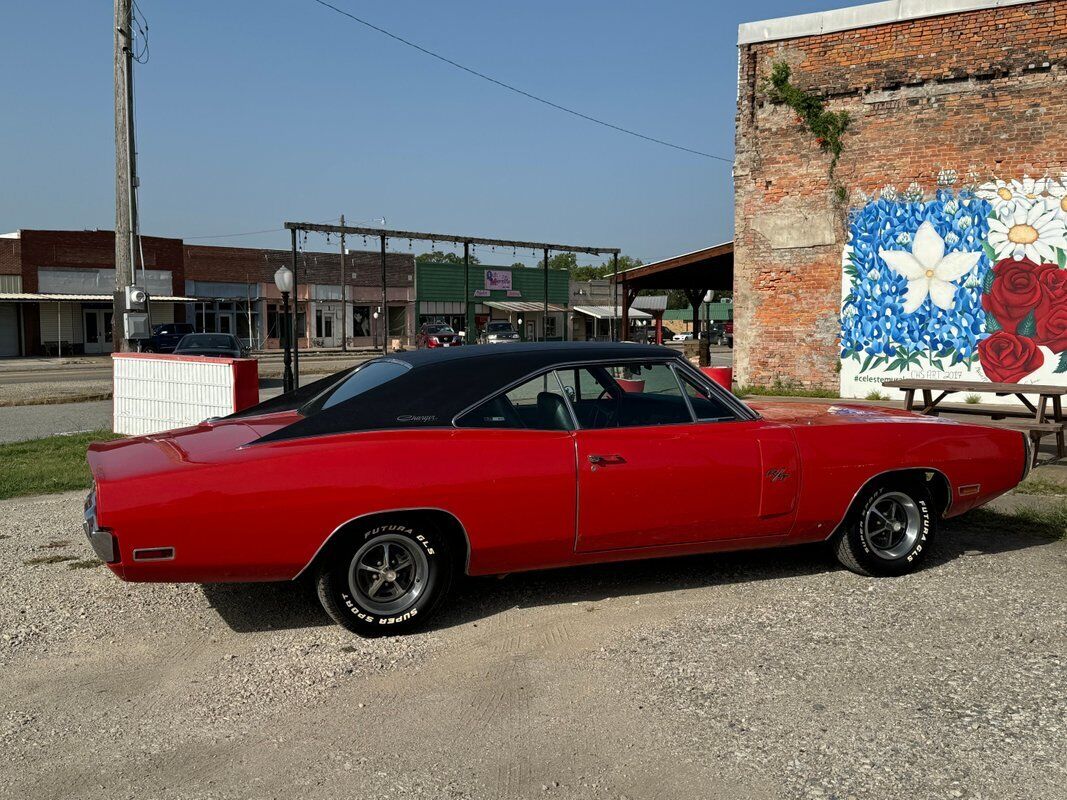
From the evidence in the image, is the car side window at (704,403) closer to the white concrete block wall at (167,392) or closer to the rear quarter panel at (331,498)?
the rear quarter panel at (331,498)

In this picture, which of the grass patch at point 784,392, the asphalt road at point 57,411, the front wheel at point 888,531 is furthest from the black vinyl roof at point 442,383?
the grass patch at point 784,392

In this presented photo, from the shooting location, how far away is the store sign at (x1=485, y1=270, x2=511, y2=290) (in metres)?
57.2

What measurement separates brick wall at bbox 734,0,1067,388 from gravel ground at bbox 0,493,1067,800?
415 inches

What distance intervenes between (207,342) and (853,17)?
1781 cm

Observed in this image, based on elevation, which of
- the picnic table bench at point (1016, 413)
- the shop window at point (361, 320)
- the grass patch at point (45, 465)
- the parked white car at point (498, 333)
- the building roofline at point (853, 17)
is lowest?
the grass patch at point (45, 465)

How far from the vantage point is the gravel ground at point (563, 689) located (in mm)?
3268

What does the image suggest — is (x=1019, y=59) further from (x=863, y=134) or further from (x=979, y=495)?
(x=979, y=495)

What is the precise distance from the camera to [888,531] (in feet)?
18.3

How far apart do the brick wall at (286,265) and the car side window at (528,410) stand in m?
46.0

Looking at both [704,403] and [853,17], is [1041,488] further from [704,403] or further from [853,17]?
[853,17]

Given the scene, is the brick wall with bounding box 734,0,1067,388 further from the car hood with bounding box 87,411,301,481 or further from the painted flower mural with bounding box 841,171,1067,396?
the car hood with bounding box 87,411,301,481

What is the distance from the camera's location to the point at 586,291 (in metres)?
68.2

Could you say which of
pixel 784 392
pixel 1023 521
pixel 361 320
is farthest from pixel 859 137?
pixel 361 320

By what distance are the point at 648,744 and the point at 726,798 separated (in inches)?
17.0
